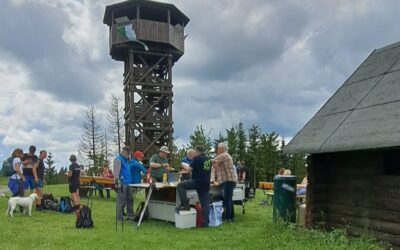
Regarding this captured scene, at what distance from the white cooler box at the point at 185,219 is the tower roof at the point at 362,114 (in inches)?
106

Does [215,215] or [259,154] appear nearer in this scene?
[215,215]

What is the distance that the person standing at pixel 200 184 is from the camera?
10.0 m

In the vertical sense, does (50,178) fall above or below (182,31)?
below

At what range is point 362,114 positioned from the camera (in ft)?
27.9

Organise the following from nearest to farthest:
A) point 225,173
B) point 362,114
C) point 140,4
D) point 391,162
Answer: point 391,162, point 362,114, point 225,173, point 140,4

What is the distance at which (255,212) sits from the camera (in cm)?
1337

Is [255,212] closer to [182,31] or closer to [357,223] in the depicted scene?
[357,223]

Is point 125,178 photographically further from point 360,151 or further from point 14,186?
point 360,151

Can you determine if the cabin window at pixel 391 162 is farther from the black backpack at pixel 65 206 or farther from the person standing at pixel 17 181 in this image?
the person standing at pixel 17 181

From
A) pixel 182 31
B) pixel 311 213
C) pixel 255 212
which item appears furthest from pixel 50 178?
pixel 311 213

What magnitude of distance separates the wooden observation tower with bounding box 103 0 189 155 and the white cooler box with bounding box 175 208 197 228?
66.4ft

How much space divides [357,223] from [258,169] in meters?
35.4

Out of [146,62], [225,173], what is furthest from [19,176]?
[146,62]

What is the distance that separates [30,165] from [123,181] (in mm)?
3722
